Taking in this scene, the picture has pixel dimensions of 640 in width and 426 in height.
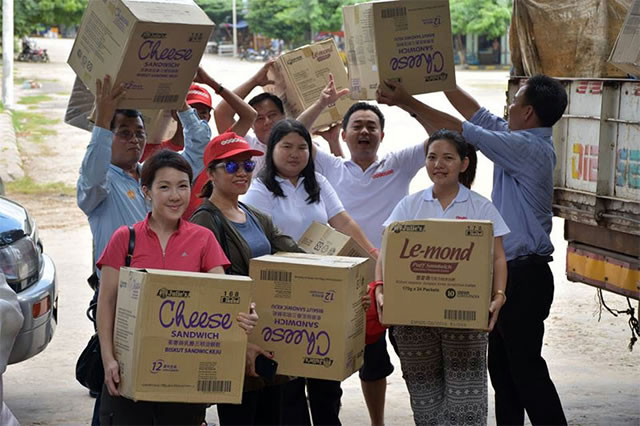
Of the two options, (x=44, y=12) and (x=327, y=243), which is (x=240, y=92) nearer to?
(x=327, y=243)

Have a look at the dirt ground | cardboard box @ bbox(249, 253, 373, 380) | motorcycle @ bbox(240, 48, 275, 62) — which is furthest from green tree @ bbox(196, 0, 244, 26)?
cardboard box @ bbox(249, 253, 373, 380)

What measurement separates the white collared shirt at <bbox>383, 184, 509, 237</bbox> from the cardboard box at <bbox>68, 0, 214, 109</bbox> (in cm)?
121

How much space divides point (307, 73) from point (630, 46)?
213cm

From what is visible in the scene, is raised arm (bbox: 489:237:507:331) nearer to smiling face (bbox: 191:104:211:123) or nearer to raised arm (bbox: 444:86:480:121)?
raised arm (bbox: 444:86:480:121)

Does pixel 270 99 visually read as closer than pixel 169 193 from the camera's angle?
No

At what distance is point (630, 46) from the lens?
Result: 5.30 m

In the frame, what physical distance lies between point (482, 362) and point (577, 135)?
2283mm

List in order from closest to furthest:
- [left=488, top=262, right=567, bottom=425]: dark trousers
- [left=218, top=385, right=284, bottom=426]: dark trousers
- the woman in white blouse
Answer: [left=218, top=385, right=284, bottom=426]: dark trousers → [left=488, top=262, right=567, bottom=425]: dark trousers → the woman in white blouse

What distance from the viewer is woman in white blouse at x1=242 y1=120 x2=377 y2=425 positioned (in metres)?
5.29

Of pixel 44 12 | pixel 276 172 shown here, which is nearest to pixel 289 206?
pixel 276 172

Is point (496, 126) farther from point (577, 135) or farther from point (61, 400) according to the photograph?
point (61, 400)

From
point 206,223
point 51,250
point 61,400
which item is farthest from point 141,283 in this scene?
point 51,250

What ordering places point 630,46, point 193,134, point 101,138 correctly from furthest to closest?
point 193,134 < point 630,46 < point 101,138

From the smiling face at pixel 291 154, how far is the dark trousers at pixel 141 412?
5.36ft
